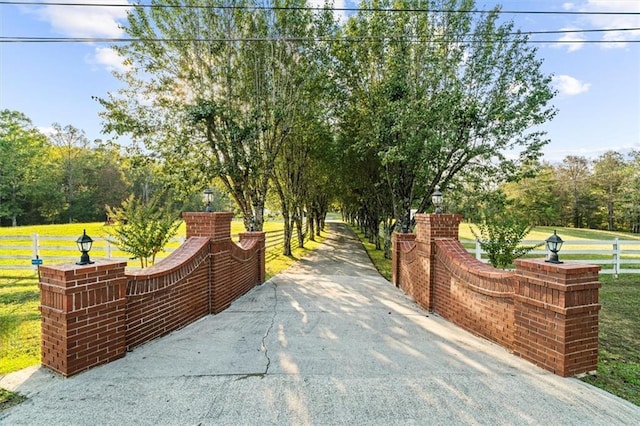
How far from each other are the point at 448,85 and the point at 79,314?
38.1 ft

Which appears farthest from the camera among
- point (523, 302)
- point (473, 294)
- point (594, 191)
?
point (594, 191)

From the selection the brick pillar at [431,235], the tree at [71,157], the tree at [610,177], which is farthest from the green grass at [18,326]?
the tree at [610,177]

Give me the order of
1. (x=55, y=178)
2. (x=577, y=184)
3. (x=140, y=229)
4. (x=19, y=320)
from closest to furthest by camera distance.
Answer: (x=19, y=320)
(x=140, y=229)
(x=55, y=178)
(x=577, y=184)

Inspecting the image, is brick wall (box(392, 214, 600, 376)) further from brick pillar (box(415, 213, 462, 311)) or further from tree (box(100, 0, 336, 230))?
tree (box(100, 0, 336, 230))

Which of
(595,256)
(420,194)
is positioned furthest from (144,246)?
(595,256)

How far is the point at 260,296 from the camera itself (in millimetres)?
7230

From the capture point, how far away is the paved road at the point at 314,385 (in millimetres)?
2594

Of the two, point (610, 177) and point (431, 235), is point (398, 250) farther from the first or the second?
point (610, 177)

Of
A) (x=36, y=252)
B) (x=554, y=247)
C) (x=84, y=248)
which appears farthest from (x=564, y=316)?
(x=36, y=252)

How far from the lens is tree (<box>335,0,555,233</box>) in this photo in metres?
10.5

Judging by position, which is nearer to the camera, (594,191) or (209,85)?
(209,85)

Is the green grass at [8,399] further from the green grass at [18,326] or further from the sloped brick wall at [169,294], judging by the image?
the sloped brick wall at [169,294]

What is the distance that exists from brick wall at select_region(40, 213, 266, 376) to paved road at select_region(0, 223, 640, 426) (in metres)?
0.18

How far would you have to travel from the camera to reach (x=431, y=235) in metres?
5.86
